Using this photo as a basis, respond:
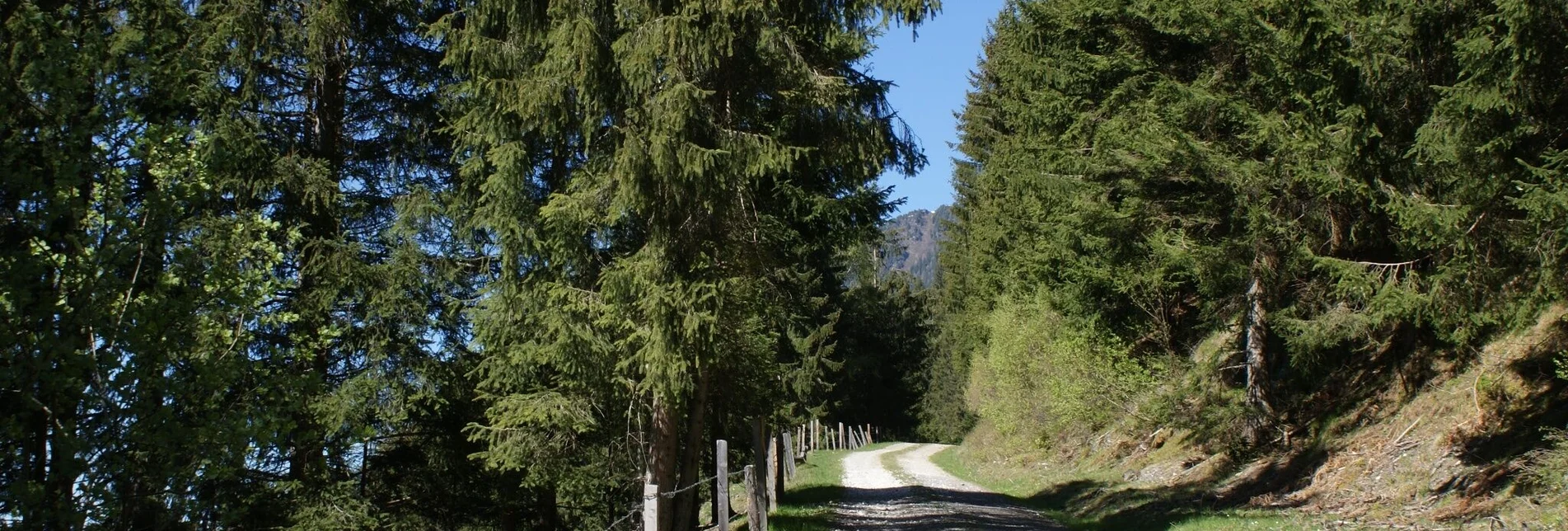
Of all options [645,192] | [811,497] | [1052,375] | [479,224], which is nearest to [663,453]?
[645,192]

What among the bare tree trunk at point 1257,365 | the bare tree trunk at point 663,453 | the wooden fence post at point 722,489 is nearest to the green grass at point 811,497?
the bare tree trunk at point 663,453

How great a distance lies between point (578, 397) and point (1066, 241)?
11.0 metres

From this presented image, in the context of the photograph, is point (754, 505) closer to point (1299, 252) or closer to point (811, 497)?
point (1299, 252)

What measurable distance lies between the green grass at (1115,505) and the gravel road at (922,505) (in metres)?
0.63

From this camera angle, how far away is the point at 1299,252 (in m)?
13.0

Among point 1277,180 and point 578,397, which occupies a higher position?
point 1277,180

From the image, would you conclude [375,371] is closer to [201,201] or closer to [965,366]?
[201,201]

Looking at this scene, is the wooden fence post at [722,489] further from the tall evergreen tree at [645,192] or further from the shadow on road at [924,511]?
the shadow on road at [924,511]

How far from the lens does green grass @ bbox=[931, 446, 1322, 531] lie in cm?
1123

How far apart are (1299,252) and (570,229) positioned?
9886 mm

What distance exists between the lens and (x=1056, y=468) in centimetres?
2391

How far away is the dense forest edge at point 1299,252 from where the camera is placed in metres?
9.85

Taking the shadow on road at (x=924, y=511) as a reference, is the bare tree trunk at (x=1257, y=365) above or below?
above

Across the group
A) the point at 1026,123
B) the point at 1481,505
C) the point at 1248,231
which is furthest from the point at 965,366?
the point at 1481,505
